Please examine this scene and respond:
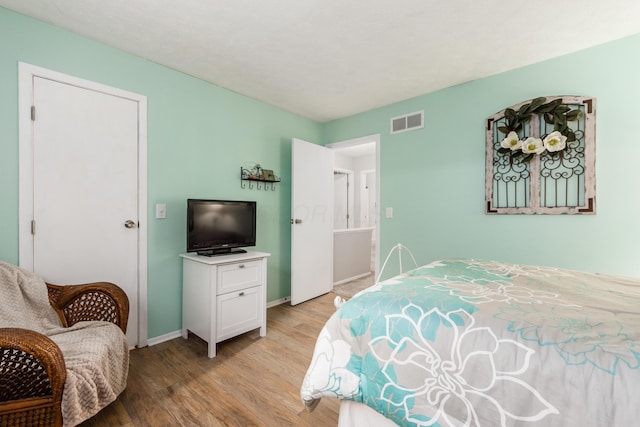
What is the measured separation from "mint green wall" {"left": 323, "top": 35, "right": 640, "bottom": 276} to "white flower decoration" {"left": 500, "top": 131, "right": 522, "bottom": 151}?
0.75 feet

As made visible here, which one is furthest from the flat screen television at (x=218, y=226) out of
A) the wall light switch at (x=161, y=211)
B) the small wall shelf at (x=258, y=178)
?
the small wall shelf at (x=258, y=178)

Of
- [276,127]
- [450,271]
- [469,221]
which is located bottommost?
[450,271]

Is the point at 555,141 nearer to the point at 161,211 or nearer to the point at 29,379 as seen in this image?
the point at 161,211

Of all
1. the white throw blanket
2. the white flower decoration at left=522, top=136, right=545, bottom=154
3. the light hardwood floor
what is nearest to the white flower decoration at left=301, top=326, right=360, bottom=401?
the light hardwood floor

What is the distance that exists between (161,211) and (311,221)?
5.67ft

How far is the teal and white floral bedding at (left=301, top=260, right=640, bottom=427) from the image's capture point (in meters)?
0.74

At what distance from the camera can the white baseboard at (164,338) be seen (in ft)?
7.60

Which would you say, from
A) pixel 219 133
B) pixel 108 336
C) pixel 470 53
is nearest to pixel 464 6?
pixel 470 53

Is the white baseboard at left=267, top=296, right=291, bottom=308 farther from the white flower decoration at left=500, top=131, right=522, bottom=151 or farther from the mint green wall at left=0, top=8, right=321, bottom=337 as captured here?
the white flower decoration at left=500, top=131, right=522, bottom=151

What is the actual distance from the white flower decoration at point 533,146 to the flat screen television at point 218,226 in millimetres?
2531

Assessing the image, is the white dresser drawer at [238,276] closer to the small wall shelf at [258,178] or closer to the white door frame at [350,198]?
the small wall shelf at [258,178]

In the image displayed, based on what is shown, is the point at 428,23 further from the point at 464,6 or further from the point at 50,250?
the point at 50,250

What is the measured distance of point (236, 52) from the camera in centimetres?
221

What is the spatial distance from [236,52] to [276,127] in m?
1.19
